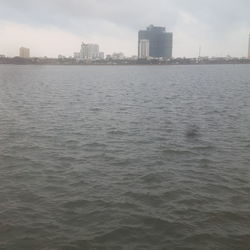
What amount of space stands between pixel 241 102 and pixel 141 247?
1469 inches

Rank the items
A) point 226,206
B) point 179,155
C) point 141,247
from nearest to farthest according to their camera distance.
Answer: point 141,247, point 226,206, point 179,155

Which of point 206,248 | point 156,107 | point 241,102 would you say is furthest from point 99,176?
point 241,102

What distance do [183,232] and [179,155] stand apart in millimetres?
9135

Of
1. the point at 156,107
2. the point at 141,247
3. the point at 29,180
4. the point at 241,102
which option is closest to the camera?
the point at 141,247

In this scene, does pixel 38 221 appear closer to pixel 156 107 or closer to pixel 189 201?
pixel 189 201

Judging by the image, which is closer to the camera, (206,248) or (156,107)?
(206,248)

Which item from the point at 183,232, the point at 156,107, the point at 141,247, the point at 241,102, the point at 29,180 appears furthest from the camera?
the point at 241,102

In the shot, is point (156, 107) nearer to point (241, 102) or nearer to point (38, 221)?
point (241, 102)

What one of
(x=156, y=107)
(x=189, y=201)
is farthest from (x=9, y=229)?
(x=156, y=107)

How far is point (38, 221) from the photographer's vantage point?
509 inches

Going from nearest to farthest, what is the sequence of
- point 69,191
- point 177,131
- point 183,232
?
point 183,232 < point 69,191 < point 177,131

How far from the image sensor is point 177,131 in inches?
1097

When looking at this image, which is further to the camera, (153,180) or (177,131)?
(177,131)

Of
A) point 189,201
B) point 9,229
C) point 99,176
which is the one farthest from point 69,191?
point 189,201
